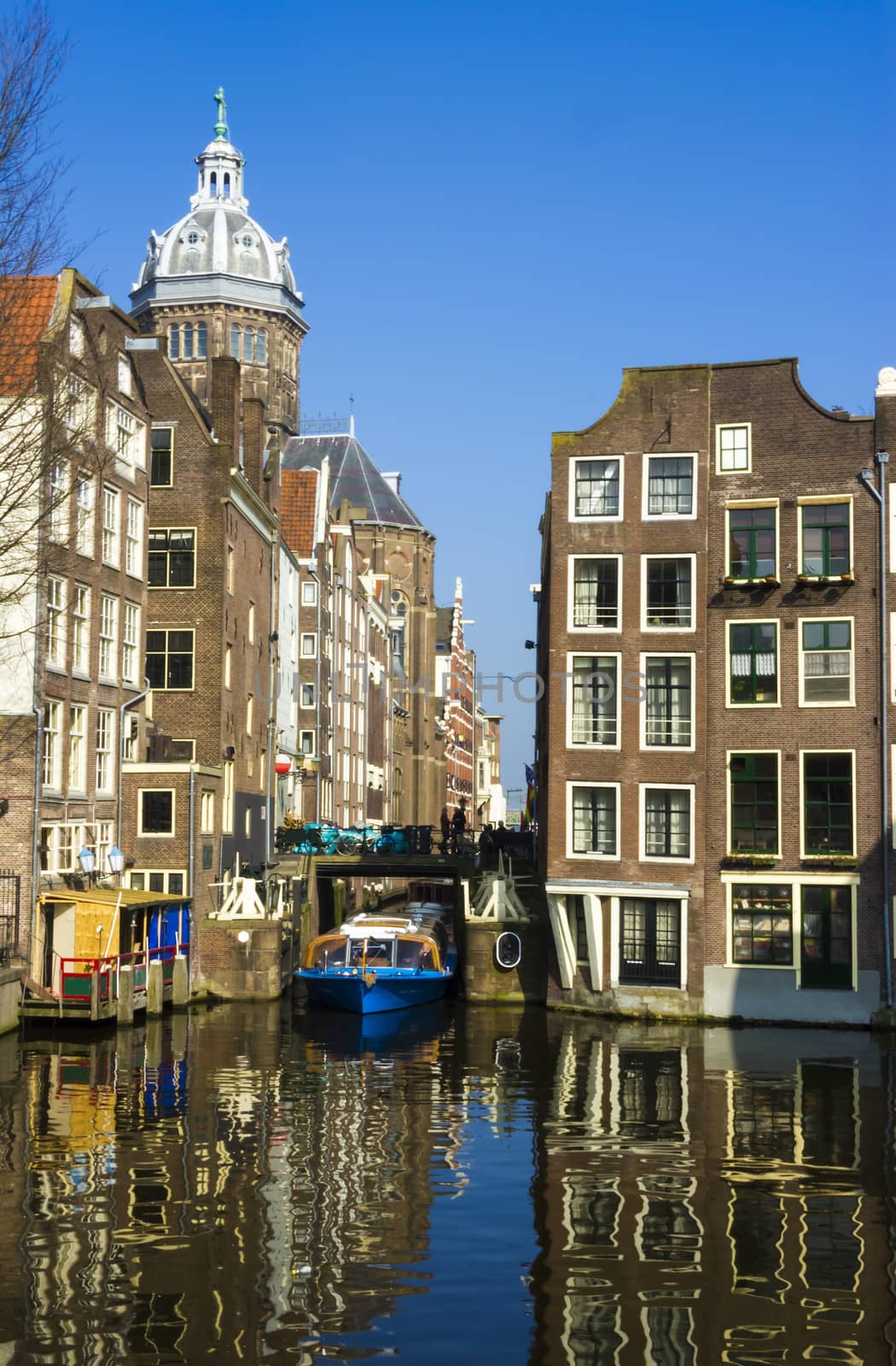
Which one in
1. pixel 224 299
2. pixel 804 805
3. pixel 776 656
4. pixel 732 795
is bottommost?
pixel 804 805

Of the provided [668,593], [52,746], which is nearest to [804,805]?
[668,593]

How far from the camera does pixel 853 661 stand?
41.9 m

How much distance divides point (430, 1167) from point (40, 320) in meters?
26.8

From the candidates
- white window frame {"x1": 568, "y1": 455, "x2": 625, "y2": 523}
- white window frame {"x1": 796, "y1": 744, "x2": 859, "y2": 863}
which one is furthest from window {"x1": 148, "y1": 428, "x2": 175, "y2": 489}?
white window frame {"x1": 796, "y1": 744, "x2": 859, "y2": 863}

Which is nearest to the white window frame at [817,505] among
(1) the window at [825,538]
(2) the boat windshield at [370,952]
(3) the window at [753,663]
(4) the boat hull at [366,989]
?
(1) the window at [825,538]

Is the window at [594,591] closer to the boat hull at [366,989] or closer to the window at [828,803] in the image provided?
the window at [828,803]

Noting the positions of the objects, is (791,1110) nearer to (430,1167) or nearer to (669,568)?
(430,1167)

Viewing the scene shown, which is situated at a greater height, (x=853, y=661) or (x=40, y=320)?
(x=40, y=320)

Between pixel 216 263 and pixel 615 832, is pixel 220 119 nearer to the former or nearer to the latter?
pixel 216 263

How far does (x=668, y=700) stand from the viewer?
1711 inches

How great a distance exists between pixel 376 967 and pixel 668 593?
49.5ft

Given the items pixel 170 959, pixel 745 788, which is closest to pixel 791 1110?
pixel 745 788

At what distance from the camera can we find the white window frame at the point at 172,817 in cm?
4728

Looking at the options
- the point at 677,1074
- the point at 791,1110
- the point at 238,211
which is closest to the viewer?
the point at 791,1110
